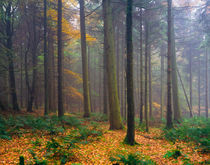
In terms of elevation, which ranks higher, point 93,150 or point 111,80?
point 111,80

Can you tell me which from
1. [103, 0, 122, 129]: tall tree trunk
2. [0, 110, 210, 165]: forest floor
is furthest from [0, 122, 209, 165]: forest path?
[103, 0, 122, 129]: tall tree trunk

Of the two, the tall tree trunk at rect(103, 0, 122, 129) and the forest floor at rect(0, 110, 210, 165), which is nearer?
the forest floor at rect(0, 110, 210, 165)

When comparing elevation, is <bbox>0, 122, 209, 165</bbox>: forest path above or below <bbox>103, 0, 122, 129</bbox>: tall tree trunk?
below

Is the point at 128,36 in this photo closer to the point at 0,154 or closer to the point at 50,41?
the point at 0,154

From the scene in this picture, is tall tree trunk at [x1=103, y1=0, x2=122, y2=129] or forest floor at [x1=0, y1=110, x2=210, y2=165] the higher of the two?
tall tree trunk at [x1=103, y1=0, x2=122, y2=129]

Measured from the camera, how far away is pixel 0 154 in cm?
508

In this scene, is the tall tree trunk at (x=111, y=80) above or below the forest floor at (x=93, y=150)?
above

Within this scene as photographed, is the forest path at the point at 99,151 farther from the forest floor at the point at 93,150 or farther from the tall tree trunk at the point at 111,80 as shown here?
the tall tree trunk at the point at 111,80

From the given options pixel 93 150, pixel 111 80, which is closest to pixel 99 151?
pixel 93 150

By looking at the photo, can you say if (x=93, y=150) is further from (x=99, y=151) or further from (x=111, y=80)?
(x=111, y=80)

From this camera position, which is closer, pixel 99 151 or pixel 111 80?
pixel 99 151

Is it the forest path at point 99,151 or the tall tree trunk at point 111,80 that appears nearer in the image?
the forest path at point 99,151

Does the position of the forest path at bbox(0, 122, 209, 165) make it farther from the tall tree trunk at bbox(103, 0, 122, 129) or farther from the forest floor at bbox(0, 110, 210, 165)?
the tall tree trunk at bbox(103, 0, 122, 129)

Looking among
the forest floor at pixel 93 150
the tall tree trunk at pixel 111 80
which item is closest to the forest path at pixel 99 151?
the forest floor at pixel 93 150
